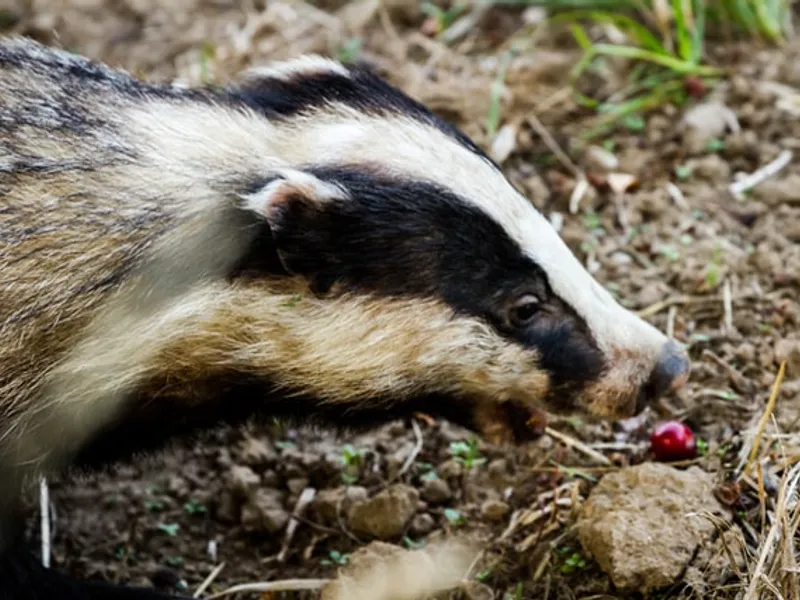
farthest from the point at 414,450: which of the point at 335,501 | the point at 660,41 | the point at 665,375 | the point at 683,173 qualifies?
the point at 660,41

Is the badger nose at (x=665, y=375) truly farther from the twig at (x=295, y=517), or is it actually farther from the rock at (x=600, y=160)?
the rock at (x=600, y=160)

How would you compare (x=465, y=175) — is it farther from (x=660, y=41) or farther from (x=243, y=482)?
(x=660, y=41)

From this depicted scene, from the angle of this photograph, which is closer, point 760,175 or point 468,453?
point 468,453

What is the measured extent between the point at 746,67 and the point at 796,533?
2.70 metres

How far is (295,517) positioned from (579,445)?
926 millimetres

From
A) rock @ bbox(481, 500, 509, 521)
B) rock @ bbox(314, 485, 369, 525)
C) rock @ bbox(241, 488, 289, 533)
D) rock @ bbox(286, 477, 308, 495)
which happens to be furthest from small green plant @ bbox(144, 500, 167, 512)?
rock @ bbox(481, 500, 509, 521)

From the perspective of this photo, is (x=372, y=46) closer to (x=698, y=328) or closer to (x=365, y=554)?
(x=698, y=328)

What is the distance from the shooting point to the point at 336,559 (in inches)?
151

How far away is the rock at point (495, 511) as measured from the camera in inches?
152

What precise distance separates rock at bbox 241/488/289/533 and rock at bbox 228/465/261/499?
0.14 feet

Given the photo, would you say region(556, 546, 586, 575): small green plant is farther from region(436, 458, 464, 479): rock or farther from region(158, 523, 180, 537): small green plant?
region(158, 523, 180, 537): small green plant

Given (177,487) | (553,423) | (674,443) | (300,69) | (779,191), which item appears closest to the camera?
(300,69)

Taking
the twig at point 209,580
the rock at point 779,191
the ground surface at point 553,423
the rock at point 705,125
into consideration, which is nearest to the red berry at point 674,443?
the ground surface at point 553,423

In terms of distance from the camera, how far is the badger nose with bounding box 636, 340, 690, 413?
10.9 feet
